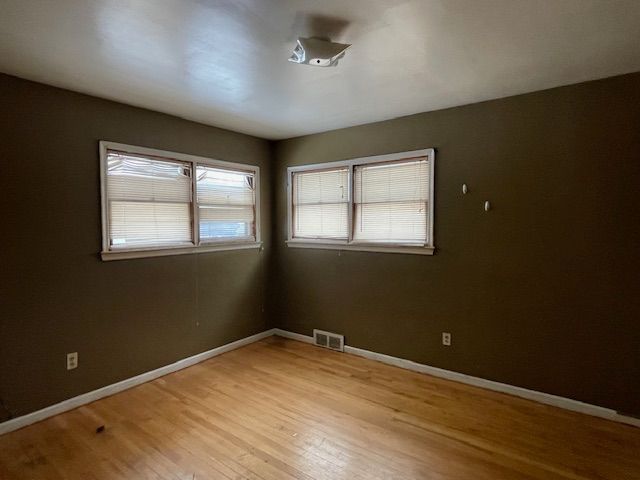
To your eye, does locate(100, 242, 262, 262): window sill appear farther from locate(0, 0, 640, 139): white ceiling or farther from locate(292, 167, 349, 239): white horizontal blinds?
locate(0, 0, 640, 139): white ceiling

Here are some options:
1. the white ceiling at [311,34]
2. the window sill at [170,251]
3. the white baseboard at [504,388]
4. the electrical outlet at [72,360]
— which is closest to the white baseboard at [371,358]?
the white baseboard at [504,388]

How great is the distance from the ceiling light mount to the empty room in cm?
2

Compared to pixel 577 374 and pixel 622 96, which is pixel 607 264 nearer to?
pixel 577 374

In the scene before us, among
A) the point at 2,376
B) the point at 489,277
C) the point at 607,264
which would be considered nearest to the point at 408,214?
the point at 489,277

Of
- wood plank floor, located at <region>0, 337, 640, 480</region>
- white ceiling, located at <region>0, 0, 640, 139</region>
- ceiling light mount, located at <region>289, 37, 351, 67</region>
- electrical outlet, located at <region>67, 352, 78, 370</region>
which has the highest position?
white ceiling, located at <region>0, 0, 640, 139</region>

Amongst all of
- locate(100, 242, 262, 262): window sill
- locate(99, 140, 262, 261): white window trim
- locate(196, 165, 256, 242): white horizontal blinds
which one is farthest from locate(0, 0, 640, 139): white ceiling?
locate(100, 242, 262, 262): window sill

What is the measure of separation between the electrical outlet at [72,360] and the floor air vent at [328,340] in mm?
2404

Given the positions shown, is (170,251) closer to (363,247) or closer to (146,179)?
(146,179)

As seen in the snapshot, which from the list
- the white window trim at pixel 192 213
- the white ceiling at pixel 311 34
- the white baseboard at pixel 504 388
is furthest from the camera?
the white window trim at pixel 192 213

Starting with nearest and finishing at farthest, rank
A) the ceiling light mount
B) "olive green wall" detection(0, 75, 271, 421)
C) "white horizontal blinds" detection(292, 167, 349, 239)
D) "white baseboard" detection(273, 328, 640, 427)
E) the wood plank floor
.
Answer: the ceiling light mount
the wood plank floor
"olive green wall" detection(0, 75, 271, 421)
"white baseboard" detection(273, 328, 640, 427)
"white horizontal blinds" detection(292, 167, 349, 239)

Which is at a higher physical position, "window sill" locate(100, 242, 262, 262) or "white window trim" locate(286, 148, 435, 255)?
"white window trim" locate(286, 148, 435, 255)

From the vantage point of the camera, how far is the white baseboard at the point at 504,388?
2.56 meters

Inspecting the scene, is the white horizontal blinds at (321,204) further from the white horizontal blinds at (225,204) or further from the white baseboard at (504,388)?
the white baseboard at (504,388)

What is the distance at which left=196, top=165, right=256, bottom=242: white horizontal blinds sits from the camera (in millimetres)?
3734
